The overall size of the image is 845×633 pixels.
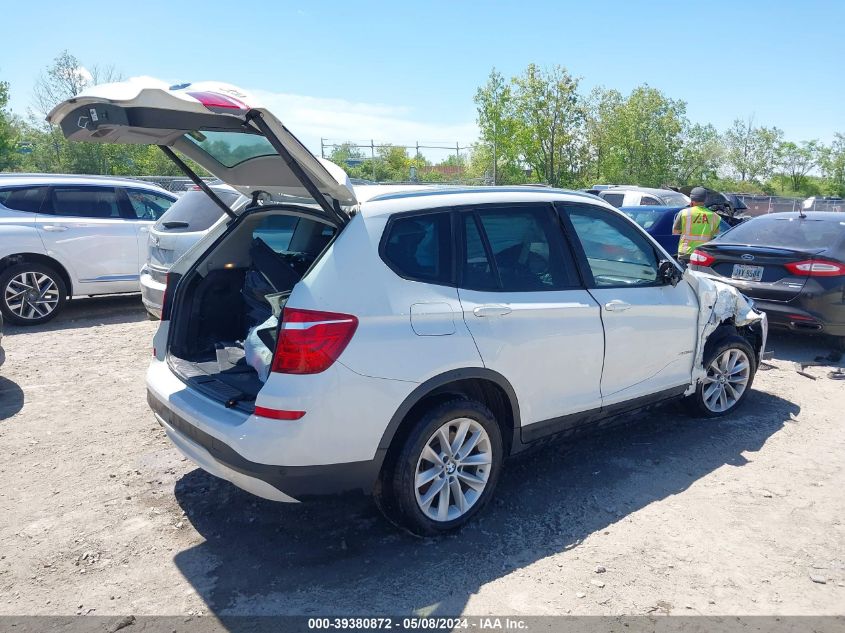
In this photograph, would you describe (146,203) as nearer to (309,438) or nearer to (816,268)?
(309,438)

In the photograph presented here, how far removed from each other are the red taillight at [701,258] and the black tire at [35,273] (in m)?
7.90

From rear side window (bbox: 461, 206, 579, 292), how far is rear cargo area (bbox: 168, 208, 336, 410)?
847 mm

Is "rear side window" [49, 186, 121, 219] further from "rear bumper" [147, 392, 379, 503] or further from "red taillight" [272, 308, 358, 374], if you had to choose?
"red taillight" [272, 308, 358, 374]

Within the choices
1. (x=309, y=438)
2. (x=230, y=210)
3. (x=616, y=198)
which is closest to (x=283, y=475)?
(x=309, y=438)

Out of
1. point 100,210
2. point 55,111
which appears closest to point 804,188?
point 100,210

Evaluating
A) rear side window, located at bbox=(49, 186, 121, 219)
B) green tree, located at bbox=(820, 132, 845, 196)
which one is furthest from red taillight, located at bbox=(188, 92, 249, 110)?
green tree, located at bbox=(820, 132, 845, 196)

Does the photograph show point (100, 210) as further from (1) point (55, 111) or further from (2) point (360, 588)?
(2) point (360, 588)

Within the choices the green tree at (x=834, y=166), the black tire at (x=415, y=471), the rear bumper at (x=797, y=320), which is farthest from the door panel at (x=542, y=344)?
the green tree at (x=834, y=166)

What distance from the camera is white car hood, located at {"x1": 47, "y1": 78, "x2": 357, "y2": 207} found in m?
2.71

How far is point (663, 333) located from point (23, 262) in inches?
297

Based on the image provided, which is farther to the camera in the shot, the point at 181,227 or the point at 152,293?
the point at 181,227

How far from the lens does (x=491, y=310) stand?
11.1 ft

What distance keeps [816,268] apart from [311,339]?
6.02 meters

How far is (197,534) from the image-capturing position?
3.50m
